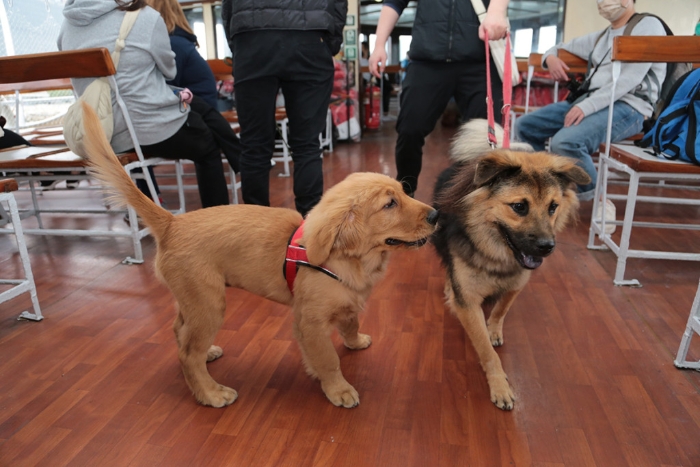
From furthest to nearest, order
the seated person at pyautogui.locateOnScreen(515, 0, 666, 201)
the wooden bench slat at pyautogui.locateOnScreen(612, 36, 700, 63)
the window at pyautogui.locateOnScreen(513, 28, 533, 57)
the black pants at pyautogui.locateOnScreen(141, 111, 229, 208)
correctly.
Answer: the window at pyautogui.locateOnScreen(513, 28, 533, 57) < the seated person at pyautogui.locateOnScreen(515, 0, 666, 201) < the black pants at pyautogui.locateOnScreen(141, 111, 229, 208) < the wooden bench slat at pyautogui.locateOnScreen(612, 36, 700, 63)

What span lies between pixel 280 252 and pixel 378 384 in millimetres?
591

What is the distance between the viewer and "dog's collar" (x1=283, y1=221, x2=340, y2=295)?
139 centimetres

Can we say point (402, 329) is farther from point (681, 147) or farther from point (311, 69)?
point (681, 147)

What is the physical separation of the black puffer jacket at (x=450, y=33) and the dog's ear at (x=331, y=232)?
4.79 feet

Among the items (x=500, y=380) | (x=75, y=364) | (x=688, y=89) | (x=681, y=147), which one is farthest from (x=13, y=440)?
(x=688, y=89)

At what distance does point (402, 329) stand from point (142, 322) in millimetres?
1152

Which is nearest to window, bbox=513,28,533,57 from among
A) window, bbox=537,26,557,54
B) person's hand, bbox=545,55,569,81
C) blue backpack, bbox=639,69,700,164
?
window, bbox=537,26,557,54

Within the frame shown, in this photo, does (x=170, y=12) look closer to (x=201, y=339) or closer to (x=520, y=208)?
(x=201, y=339)

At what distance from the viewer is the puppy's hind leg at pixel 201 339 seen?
1417 mm

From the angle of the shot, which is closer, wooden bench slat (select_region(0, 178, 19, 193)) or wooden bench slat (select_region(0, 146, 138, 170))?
wooden bench slat (select_region(0, 178, 19, 193))

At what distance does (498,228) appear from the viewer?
1.61 m

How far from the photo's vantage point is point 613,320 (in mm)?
2004

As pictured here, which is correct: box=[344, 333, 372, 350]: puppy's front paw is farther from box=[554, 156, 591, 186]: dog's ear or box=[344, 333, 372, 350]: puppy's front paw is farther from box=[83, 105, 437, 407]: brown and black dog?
box=[554, 156, 591, 186]: dog's ear

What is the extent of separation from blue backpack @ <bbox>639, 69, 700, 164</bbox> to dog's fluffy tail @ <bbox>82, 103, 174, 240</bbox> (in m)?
2.26
